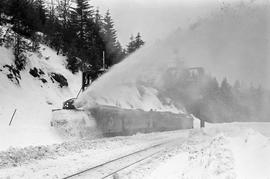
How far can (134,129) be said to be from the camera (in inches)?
1094

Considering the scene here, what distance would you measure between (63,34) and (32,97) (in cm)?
1841

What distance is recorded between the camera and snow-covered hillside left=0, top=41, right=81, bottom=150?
17.5 metres

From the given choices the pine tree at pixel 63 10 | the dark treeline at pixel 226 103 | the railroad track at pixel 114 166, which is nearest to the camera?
the railroad track at pixel 114 166

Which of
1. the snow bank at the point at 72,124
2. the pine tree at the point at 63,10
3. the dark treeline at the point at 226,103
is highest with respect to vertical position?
the pine tree at the point at 63,10

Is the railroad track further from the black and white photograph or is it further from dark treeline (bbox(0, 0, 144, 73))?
dark treeline (bbox(0, 0, 144, 73))

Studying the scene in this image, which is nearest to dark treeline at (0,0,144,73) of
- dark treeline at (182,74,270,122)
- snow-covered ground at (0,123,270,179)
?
snow-covered ground at (0,123,270,179)

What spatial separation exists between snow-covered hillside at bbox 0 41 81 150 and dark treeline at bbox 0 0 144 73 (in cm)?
117

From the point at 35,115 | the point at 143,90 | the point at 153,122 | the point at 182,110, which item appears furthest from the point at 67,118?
the point at 182,110

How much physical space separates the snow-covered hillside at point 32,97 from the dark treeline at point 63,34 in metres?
1.17

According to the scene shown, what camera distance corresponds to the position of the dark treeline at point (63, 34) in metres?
28.9

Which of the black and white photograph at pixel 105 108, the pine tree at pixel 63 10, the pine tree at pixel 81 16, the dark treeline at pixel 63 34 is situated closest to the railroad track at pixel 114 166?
the black and white photograph at pixel 105 108

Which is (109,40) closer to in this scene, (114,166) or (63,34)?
(63,34)

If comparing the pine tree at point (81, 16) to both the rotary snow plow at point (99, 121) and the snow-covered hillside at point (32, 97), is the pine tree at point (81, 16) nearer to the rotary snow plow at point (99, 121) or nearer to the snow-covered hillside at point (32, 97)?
the snow-covered hillside at point (32, 97)

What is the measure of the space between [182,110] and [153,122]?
27483 millimetres
